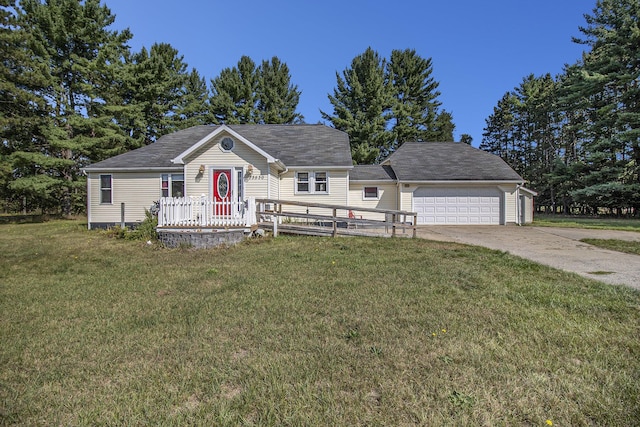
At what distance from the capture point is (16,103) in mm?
19766

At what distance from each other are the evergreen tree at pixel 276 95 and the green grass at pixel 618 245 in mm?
27367

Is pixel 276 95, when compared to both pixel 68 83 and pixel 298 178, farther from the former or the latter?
pixel 298 178

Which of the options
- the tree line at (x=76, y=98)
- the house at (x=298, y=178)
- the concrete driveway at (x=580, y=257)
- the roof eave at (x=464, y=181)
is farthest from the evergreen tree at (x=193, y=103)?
the concrete driveway at (x=580, y=257)

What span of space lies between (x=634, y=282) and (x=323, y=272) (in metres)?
5.40

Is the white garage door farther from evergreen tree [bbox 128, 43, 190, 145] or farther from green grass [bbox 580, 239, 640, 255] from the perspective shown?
evergreen tree [bbox 128, 43, 190, 145]

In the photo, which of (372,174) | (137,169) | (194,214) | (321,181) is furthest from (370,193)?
(137,169)

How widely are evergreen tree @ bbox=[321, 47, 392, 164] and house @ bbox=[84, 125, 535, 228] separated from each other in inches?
350

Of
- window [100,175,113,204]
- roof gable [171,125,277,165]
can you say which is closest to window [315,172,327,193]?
roof gable [171,125,277,165]

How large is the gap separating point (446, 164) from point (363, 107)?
1417 centimetres

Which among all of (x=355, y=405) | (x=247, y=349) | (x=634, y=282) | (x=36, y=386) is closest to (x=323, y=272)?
(x=247, y=349)

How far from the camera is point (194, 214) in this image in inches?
408

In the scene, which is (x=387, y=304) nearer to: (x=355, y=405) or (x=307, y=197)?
(x=355, y=405)

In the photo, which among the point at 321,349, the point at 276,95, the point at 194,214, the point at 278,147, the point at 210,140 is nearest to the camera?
the point at 321,349

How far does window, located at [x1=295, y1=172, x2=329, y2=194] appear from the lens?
16109mm
